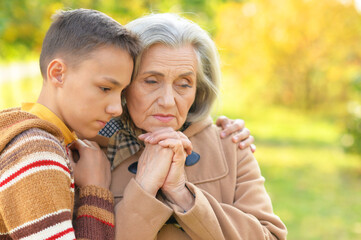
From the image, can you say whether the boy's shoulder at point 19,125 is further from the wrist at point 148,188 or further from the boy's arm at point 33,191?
the wrist at point 148,188

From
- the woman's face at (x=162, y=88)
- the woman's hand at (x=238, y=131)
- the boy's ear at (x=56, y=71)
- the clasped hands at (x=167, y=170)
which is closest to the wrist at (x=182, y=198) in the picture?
the clasped hands at (x=167, y=170)

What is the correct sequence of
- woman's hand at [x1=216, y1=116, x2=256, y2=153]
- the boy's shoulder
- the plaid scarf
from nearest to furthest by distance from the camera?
1. the boy's shoulder
2. the plaid scarf
3. woman's hand at [x1=216, y1=116, x2=256, y2=153]

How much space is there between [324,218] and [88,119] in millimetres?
5282

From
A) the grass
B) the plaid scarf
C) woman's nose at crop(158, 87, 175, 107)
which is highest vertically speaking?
woman's nose at crop(158, 87, 175, 107)

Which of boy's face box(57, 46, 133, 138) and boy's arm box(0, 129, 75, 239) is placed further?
boy's face box(57, 46, 133, 138)

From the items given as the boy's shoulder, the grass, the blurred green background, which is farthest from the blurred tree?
the boy's shoulder

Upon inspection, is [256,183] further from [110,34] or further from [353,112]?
[353,112]

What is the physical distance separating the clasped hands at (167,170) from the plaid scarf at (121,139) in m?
0.21

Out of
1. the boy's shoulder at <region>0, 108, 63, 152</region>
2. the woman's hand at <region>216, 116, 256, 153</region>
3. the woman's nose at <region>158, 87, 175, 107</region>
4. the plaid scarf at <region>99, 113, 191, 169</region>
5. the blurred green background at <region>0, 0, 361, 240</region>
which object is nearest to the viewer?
the boy's shoulder at <region>0, 108, 63, 152</region>

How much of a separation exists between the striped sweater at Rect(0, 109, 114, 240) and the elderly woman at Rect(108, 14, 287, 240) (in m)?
0.46

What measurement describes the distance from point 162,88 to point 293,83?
1081cm

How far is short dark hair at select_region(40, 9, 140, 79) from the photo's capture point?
6.61 feet

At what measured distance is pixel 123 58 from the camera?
6.82 feet

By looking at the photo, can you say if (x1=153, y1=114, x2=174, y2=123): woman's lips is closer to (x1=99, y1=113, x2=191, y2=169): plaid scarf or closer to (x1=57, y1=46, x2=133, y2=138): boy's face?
(x1=99, y1=113, x2=191, y2=169): plaid scarf
